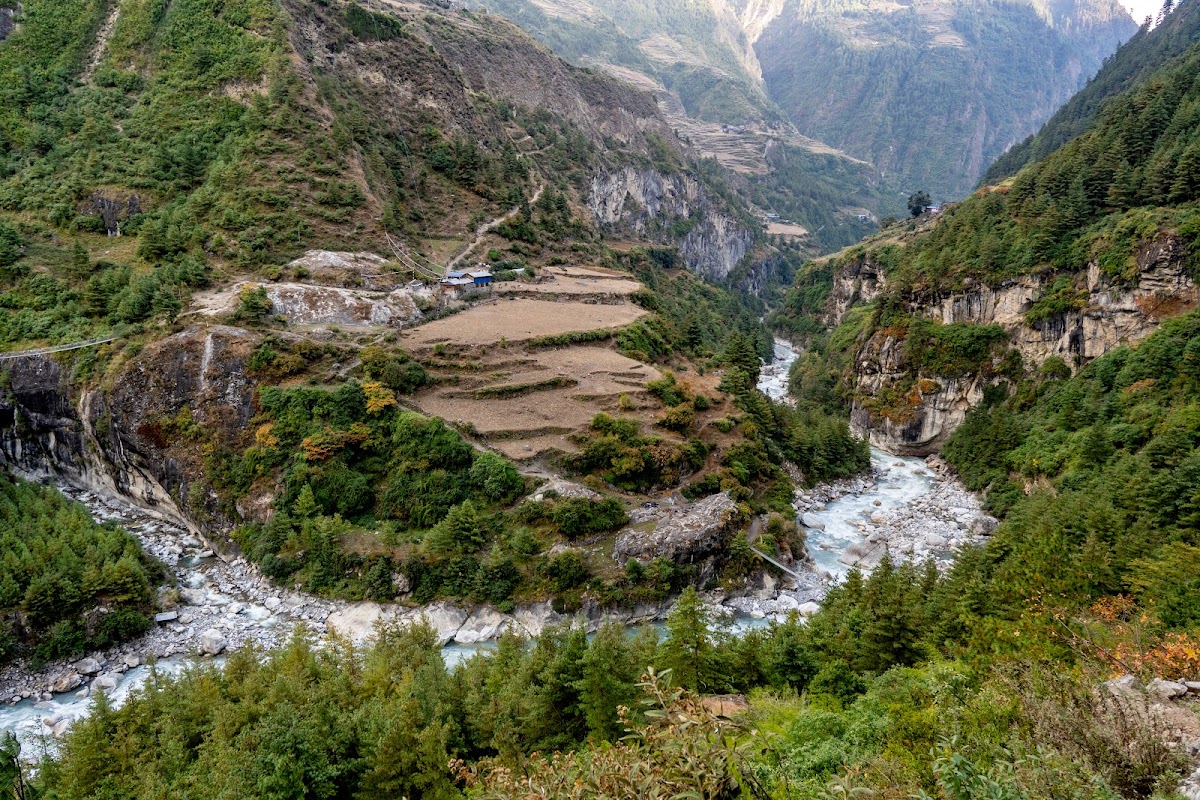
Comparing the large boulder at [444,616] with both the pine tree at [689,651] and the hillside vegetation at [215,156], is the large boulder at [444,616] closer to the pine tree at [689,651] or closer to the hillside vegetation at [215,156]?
the pine tree at [689,651]

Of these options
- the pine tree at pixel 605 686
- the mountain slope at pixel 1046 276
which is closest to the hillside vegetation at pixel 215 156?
the mountain slope at pixel 1046 276

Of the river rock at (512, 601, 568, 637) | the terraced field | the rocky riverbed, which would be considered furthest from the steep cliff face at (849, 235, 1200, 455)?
the river rock at (512, 601, 568, 637)

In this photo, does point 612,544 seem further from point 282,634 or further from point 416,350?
point 416,350

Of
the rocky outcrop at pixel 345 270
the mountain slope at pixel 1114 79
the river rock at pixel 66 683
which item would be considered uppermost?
the mountain slope at pixel 1114 79

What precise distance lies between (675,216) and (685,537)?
107761 mm

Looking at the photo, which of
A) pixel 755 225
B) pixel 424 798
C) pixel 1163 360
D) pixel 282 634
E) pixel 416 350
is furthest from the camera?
pixel 755 225

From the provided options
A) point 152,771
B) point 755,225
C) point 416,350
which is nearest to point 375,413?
point 416,350

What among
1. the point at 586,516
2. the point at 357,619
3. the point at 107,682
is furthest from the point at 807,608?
the point at 107,682

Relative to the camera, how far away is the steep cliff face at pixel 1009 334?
1802 inches

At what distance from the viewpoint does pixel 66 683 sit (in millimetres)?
29859

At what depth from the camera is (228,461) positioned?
4188cm

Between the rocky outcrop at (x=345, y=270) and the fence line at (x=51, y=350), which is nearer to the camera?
the fence line at (x=51, y=350)

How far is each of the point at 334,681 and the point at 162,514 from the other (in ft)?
103

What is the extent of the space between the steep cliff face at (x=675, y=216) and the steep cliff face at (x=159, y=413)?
72.6m
